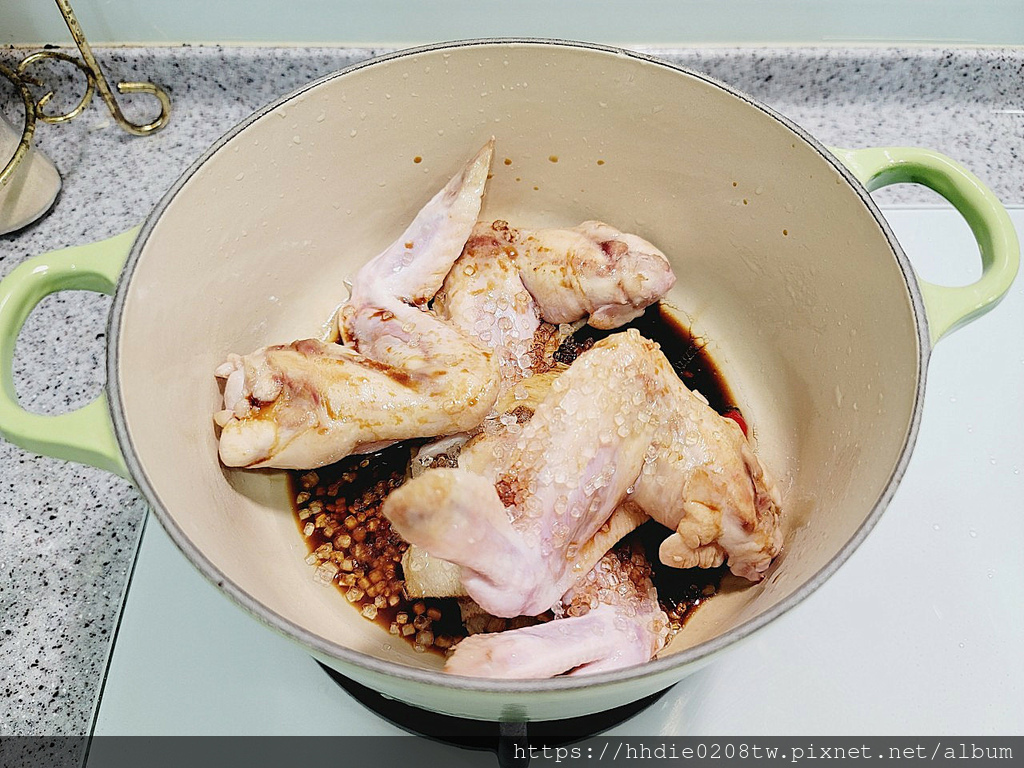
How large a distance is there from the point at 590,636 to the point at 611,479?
0.16m

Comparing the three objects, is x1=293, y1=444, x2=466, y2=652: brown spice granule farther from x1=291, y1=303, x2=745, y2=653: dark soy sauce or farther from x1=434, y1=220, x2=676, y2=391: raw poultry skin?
x1=434, y1=220, x2=676, y2=391: raw poultry skin

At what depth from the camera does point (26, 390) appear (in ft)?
3.69

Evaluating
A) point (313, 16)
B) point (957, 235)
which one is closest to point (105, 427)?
point (313, 16)

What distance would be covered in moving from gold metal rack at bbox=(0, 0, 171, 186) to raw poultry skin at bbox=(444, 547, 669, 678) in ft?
3.23

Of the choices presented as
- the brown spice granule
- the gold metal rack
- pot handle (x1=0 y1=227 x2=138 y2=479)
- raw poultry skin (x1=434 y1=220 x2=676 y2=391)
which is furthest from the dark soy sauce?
the gold metal rack

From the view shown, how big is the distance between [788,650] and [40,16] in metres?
1.52

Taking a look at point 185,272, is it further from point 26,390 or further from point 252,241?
point 26,390

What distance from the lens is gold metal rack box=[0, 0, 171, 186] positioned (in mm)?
1160

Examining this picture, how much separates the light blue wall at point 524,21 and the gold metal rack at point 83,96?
3.0 inches

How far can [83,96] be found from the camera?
4.52 ft

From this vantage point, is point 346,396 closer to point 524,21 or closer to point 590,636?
point 590,636

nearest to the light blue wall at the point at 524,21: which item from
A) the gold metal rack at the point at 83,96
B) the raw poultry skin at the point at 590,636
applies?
the gold metal rack at the point at 83,96

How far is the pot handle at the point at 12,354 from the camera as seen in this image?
2.22 ft

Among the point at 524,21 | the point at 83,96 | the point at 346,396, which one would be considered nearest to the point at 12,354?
the point at 346,396
